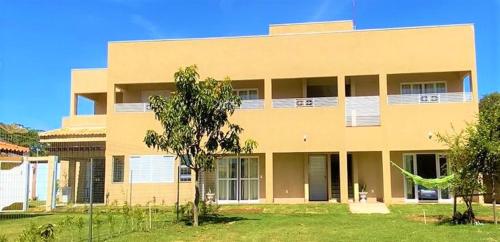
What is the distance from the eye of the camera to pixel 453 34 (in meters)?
23.4

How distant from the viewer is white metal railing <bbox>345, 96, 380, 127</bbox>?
23844mm

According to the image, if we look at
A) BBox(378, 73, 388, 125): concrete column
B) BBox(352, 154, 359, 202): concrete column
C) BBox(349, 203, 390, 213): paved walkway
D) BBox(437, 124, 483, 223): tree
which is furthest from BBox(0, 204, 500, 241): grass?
BBox(378, 73, 388, 125): concrete column

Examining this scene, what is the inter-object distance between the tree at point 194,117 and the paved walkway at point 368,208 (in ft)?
20.2

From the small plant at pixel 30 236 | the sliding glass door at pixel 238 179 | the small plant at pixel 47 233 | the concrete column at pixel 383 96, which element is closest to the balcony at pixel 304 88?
the concrete column at pixel 383 96

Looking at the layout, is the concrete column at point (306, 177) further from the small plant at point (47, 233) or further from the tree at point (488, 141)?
the small plant at point (47, 233)

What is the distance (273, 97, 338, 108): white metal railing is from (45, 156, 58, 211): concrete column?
9.76 meters

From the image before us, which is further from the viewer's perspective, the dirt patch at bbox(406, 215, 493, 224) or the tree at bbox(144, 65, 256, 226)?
the dirt patch at bbox(406, 215, 493, 224)

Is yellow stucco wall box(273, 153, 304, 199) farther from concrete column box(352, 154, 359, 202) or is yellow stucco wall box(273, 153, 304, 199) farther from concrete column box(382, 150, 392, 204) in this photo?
concrete column box(382, 150, 392, 204)

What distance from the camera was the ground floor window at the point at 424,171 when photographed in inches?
925

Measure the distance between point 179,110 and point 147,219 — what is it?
3653mm

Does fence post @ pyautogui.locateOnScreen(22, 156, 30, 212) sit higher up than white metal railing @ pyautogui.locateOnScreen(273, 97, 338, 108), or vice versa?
white metal railing @ pyautogui.locateOnScreen(273, 97, 338, 108)

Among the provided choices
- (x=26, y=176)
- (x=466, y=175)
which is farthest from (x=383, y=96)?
(x=26, y=176)

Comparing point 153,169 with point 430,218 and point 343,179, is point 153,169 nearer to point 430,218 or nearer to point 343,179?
point 343,179

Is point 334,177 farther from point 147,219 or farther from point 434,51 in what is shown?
point 147,219
